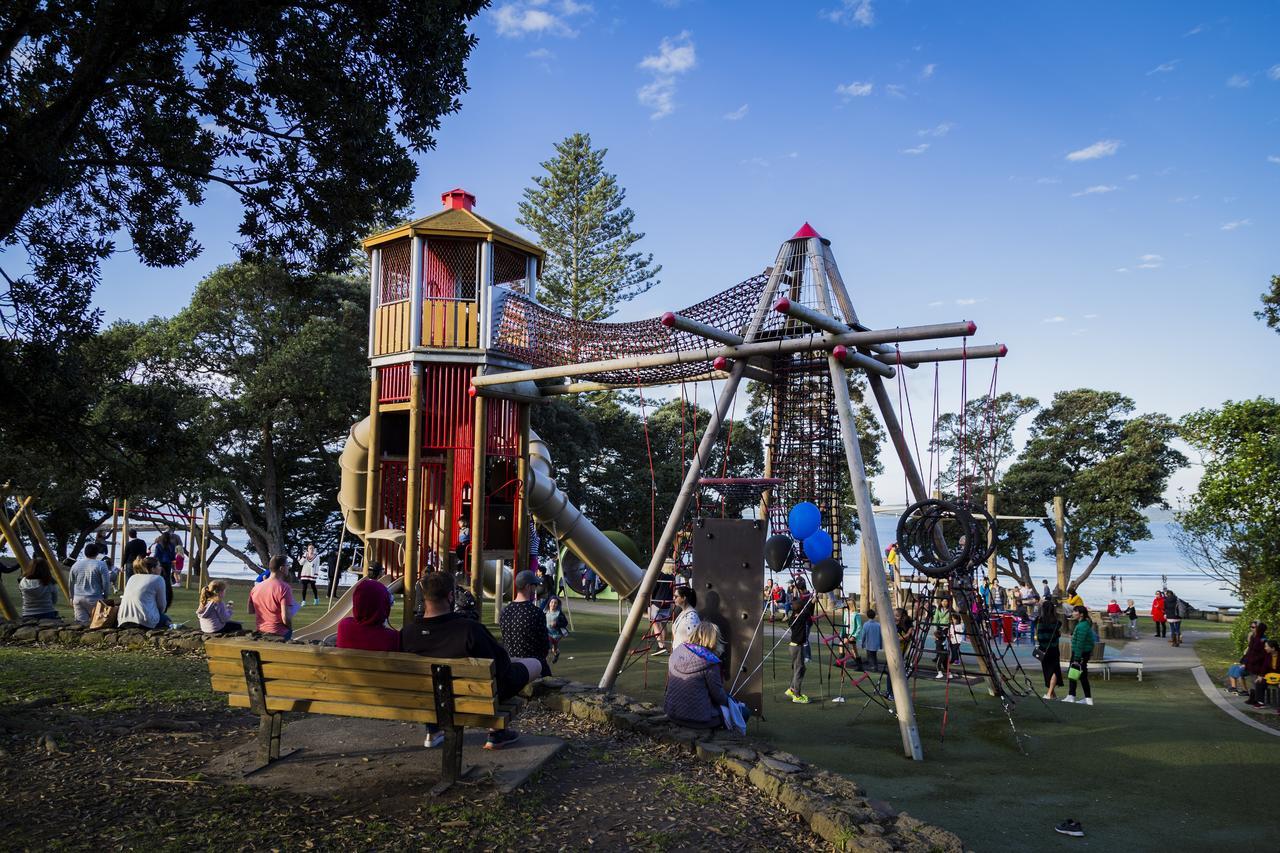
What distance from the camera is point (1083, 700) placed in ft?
37.5

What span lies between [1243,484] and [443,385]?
13.7 metres

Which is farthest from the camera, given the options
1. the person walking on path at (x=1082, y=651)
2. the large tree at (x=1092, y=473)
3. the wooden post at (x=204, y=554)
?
the large tree at (x=1092, y=473)

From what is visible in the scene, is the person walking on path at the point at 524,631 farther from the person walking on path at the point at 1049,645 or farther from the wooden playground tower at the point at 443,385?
the person walking on path at the point at 1049,645

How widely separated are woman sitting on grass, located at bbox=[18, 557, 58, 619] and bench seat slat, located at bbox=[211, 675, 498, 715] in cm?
798

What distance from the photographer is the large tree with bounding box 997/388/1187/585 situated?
119 feet

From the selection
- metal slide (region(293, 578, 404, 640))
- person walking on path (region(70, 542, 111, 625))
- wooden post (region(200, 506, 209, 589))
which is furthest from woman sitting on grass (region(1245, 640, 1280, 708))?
wooden post (region(200, 506, 209, 589))

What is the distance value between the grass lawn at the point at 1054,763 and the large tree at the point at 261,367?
57.7 feet

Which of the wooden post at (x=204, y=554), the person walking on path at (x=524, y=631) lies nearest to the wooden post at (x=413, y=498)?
the person walking on path at (x=524, y=631)

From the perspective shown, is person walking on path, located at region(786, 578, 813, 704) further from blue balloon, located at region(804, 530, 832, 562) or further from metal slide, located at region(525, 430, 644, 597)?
metal slide, located at region(525, 430, 644, 597)

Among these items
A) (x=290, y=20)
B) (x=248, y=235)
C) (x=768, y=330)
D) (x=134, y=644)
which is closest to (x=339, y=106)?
(x=290, y=20)

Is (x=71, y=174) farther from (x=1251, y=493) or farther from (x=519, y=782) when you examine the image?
(x=1251, y=493)

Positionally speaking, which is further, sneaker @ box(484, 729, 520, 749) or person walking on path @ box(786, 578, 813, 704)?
person walking on path @ box(786, 578, 813, 704)

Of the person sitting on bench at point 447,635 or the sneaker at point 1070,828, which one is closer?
the person sitting on bench at point 447,635

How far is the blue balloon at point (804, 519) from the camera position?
410 inches
